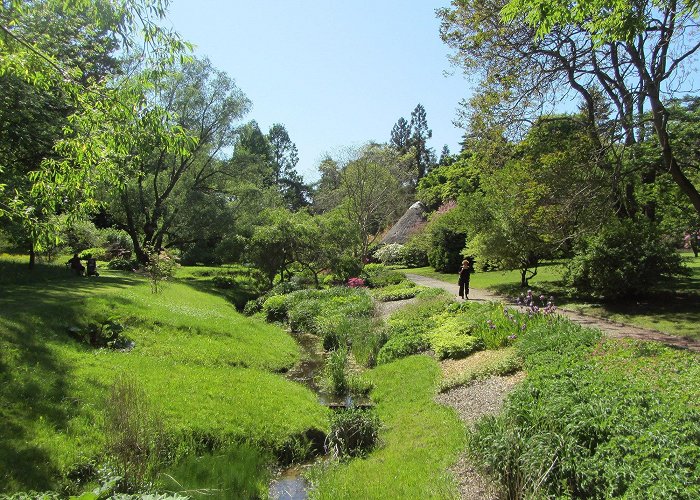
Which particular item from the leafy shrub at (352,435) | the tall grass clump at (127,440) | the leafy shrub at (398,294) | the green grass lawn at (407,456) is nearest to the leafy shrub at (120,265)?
the leafy shrub at (398,294)

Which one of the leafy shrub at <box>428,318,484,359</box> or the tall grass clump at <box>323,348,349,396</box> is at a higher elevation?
the leafy shrub at <box>428,318,484,359</box>

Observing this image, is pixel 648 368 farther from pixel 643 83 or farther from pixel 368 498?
pixel 643 83

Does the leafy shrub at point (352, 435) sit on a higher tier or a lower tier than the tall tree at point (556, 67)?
lower

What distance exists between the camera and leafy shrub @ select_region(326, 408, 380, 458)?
297 inches

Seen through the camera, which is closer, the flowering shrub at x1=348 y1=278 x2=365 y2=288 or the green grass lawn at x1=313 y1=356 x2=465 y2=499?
the green grass lawn at x1=313 y1=356 x2=465 y2=499

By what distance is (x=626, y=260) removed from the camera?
1461 cm

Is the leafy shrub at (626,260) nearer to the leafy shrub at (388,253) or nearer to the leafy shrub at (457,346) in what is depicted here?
the leafy shrub at (457,346)

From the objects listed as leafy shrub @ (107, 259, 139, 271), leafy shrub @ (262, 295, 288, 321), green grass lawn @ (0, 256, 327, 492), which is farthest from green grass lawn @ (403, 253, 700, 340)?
leafy shrub @ (107, 259, 139, 271)

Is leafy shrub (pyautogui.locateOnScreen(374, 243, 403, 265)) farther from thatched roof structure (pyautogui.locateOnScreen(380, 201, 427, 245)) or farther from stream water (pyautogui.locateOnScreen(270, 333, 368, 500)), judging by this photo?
stream water (pyautogui.locateOnScreen(270, 333, 368, 500))

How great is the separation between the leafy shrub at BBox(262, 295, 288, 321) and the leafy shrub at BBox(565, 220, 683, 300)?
11477 mm

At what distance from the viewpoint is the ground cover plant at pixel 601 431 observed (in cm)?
416

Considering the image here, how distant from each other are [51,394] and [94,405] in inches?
27.4

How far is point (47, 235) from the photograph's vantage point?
201 inches

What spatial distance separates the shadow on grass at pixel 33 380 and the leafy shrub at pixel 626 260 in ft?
48.1
